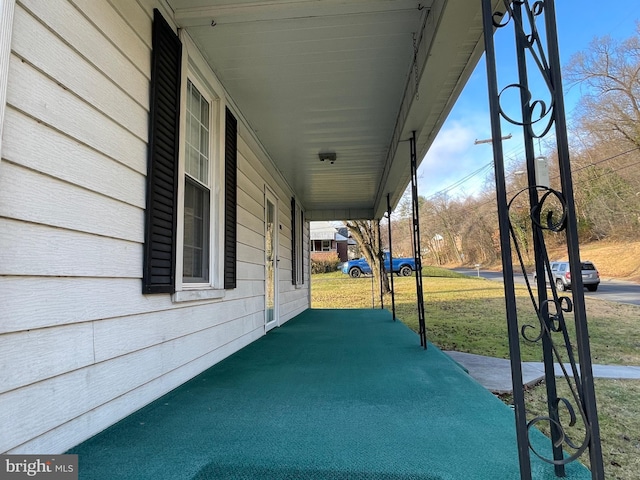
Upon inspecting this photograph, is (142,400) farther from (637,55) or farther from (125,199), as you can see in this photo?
(637,55)

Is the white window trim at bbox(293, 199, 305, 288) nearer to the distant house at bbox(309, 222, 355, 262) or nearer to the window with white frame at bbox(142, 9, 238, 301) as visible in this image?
the window with white frame at bbox(142, 9, 238, 301)

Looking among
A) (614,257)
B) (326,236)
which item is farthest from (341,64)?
(614,257)

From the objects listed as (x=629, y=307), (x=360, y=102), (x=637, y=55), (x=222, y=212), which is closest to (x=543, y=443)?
(x=222, y=212)

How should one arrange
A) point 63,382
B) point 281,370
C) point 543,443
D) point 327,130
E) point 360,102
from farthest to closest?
point 327,130 → point 360,102 → point 281,370 → point 543,443 → point 63,382

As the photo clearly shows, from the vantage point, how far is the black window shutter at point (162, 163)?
6.91ft

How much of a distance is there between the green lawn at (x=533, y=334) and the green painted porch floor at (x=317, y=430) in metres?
0.67

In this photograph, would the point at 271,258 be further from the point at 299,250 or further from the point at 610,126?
the point at 610,126

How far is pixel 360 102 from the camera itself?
3609 mm

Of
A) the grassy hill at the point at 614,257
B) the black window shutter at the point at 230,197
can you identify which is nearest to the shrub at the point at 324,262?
the grassy hill at the point at 614,257

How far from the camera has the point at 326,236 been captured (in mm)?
24625

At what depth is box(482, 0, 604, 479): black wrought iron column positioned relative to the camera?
1106mm

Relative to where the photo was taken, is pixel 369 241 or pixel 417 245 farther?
pixel 369 241

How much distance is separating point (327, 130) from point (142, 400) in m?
3.34

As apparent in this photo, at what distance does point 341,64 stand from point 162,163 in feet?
5.48
